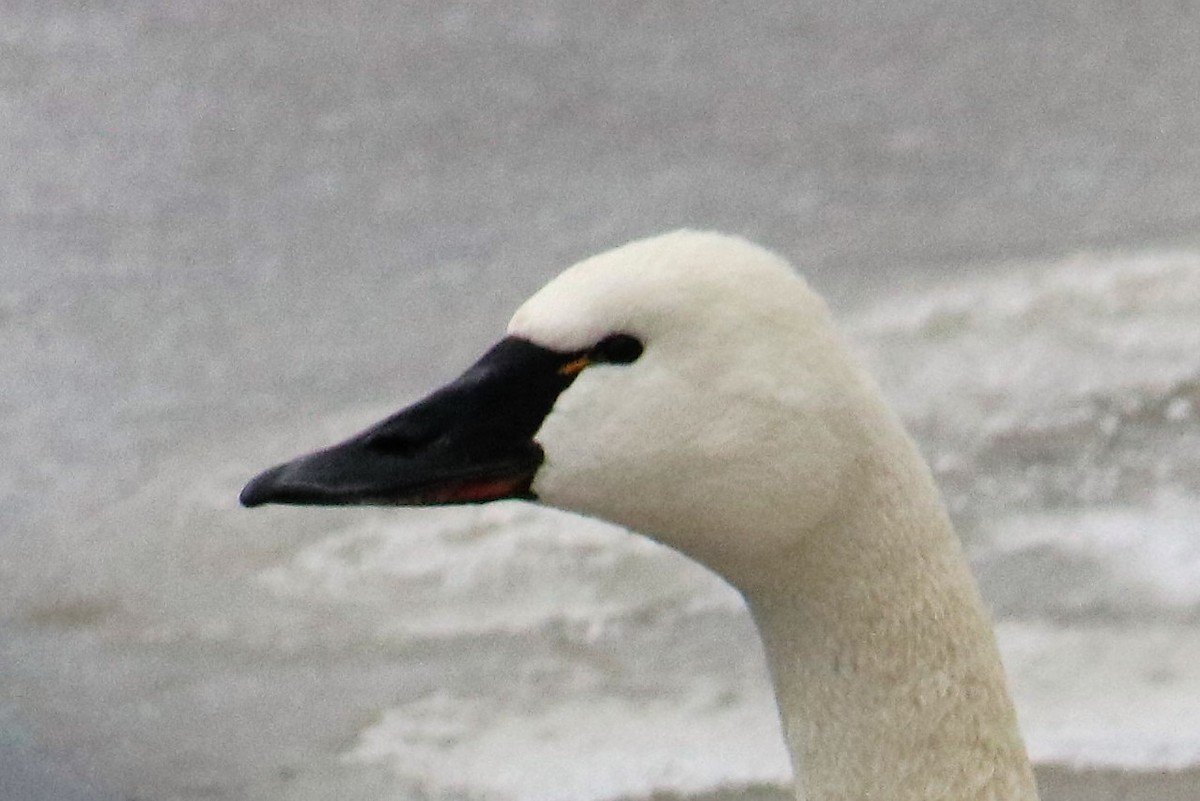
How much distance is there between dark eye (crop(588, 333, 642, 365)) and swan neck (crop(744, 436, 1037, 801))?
0.19m

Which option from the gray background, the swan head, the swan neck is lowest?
the swan neck

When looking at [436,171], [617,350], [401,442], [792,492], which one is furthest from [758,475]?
[436,171]

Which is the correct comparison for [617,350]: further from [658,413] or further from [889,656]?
[889,656]

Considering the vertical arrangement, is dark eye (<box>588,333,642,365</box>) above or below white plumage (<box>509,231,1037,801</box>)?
above

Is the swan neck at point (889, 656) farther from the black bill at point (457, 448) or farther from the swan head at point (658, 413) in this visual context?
the black bill at point (457, 448)

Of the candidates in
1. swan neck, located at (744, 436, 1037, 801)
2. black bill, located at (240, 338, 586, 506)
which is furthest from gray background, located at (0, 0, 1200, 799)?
swan neck, located at (744, 436, 1037, 801)

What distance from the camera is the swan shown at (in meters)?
1.43

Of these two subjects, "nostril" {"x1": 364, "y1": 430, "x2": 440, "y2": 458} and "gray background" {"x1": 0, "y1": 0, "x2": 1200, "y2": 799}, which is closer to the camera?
"nostril" {"x1": 364, "y1": 430, "x2": 440, "y2": 458}

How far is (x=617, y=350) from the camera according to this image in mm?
1460

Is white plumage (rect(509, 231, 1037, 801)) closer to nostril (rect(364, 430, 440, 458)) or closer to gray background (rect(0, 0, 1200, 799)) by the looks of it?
nostril (rect(364, 430, 440, 458))

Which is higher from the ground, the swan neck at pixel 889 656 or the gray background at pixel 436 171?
the gray background at pixel 436 171

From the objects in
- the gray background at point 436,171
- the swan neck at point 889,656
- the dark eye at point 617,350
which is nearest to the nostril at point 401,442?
the dark eye at point 617,350

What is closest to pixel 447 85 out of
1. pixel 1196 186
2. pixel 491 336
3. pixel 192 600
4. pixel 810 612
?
pixel 491 336

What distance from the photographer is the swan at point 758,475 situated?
143 centimetres
